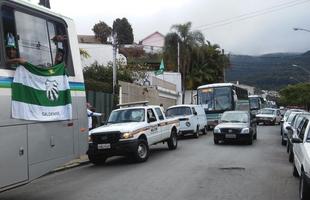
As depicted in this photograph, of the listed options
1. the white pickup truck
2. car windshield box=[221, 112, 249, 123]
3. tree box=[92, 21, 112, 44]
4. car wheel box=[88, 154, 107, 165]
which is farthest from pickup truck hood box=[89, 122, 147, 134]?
tree box=[92, 21, 112, 44]

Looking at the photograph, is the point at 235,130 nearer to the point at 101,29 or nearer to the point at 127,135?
the point at 127,135

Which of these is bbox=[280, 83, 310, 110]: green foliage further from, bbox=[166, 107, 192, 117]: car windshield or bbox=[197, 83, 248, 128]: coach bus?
bbox=[166, 107, 192, 117]: car windshield

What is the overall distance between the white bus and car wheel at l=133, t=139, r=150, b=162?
516 centimetres

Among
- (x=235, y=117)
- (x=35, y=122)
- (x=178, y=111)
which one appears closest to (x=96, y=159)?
(x=35, y=122)

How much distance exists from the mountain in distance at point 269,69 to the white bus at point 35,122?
76.2m

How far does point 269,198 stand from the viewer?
30.7 feet

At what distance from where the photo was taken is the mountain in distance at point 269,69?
308ft

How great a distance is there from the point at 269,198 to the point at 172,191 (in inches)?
78.3

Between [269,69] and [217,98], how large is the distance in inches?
2845

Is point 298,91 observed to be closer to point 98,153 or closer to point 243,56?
point 243,56

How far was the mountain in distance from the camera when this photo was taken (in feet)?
308

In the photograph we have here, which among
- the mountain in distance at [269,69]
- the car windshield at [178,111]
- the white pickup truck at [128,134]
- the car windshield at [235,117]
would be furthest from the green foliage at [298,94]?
the white pickup truck at [128,134]

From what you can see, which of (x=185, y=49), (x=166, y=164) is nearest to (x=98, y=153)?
(x=166, y=164)

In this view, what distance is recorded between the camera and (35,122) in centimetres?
840
